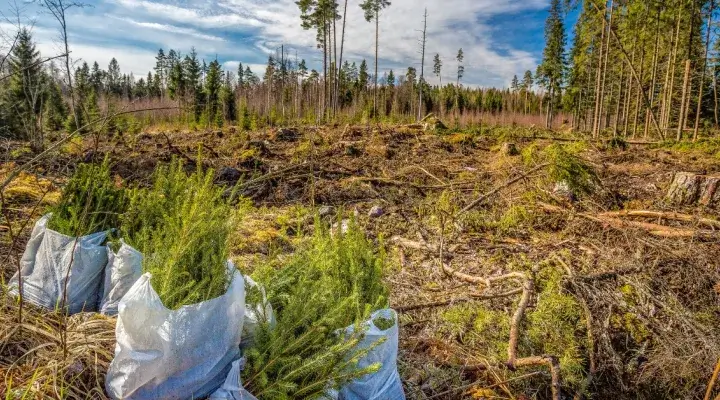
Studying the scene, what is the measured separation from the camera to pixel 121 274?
2.20m

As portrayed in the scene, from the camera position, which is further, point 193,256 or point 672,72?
point 672,72

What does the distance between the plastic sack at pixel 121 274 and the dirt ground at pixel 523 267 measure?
17.8 inches

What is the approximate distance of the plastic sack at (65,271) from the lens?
235 cm

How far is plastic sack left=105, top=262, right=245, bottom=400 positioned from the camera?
1505 millimetres

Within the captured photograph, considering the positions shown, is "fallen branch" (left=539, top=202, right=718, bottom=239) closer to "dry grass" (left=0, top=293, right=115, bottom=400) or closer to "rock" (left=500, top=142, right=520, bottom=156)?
"rock" (left=500, top=142, right=520, bottom=156)

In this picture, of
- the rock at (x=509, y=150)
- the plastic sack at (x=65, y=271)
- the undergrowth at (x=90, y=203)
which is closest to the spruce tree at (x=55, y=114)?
the rock at (x=509, y=150)

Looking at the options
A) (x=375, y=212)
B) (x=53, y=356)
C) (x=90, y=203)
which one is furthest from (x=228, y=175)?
(x=53, y=356)

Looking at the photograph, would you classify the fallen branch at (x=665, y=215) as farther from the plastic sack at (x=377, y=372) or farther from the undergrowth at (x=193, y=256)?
the undergrowth at (x=193, y=256)

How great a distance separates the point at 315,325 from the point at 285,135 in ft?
34.3

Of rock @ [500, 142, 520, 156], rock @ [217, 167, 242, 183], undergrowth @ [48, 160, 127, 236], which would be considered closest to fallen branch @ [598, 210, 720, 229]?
rock @ [500, 142, 520, 156]

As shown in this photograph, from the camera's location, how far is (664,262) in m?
3.81

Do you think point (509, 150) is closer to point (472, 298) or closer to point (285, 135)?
point (285, 135)

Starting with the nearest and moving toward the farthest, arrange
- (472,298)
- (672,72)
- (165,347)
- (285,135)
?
(165,347) → (472,298) → (285,135) → (672,72)

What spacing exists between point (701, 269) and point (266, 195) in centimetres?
531
